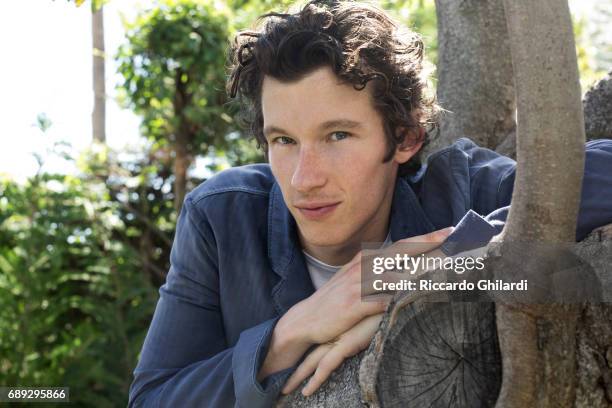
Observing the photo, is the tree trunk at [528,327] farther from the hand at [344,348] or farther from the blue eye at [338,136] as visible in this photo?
the blue eye at [338,136]

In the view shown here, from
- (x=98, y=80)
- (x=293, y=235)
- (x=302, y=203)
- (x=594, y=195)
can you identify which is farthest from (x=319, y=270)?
(x=98, y=80)

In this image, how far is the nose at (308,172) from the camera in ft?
7.47

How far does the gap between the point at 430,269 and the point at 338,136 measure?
2.09 feet

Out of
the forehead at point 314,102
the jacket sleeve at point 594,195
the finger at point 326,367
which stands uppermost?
the forehead at point 314,102

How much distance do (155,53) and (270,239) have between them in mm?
4102

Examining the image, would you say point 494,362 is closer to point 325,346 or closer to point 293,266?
point 325,346

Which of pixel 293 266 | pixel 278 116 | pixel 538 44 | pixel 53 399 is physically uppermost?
pixel 278 116

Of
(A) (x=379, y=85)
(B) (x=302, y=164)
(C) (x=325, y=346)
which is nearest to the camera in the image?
(C) (x=325, y=346)

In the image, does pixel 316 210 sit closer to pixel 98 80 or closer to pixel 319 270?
pixel 319 270

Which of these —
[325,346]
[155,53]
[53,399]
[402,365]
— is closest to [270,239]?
[325,346]

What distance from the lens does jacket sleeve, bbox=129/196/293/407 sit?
217 cm

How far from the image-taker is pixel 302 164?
228 centimetres

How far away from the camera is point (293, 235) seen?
2.56 meters

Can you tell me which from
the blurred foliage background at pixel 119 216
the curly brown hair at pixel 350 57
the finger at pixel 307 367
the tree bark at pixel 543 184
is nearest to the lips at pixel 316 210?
the curly brown hair at pixel 350 57
